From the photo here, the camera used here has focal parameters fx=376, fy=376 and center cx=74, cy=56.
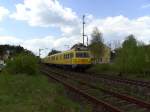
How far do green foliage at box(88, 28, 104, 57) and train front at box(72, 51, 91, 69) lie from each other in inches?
818

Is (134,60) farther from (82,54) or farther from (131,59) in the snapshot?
(82,54)

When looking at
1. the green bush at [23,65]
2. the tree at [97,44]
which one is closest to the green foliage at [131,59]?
the green bush at [23,65]

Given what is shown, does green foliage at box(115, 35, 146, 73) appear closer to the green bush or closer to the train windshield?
the train windshield

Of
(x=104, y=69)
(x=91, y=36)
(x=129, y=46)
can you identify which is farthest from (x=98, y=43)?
(x=129, y=46)

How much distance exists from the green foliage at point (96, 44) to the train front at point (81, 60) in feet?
68.2

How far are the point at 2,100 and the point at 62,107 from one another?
2.70 metres

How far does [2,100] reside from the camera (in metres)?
14.5

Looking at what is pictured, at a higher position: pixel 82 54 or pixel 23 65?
pixel 82 54

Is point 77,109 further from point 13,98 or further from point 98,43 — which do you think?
point 98,43

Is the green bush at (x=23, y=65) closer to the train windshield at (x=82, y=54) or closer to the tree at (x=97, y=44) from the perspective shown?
the train windshield at (x=82, y=54)

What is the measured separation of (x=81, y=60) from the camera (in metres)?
44.5

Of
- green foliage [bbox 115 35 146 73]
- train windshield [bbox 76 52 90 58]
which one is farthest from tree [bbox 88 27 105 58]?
green foliage [bbox 115 35 146 73]

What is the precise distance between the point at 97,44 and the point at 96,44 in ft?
0.60

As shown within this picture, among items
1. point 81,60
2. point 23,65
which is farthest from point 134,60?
point 23,65
